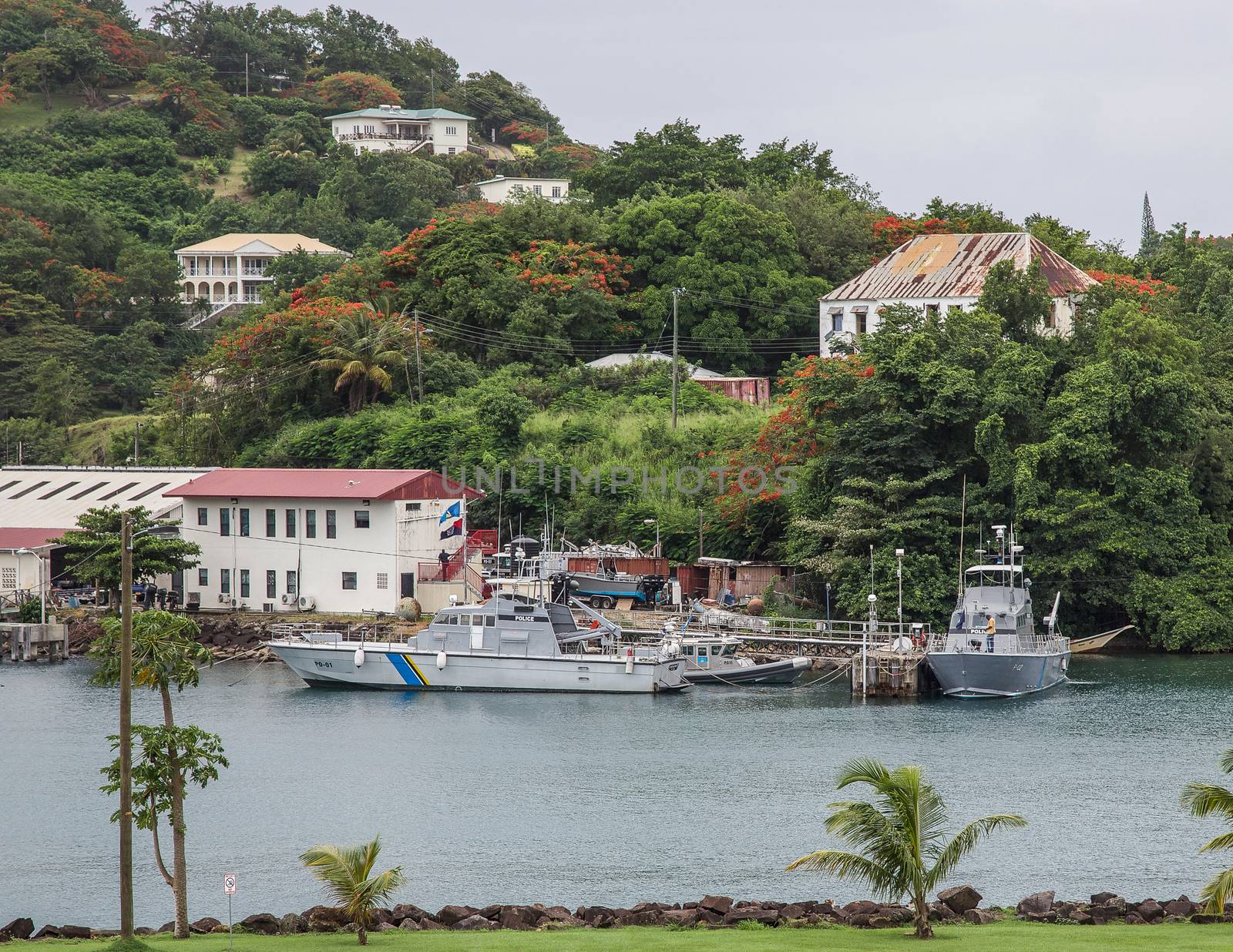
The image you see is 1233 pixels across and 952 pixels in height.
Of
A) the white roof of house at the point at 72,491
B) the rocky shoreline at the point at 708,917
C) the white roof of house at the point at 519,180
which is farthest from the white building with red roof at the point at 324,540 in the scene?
the white roof of house at the point at 519,180

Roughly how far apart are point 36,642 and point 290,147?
68192 mm

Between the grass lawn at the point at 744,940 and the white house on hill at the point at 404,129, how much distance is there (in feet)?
335

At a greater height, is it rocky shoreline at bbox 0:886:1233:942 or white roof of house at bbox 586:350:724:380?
white roof of house at bbox 586:350:724:380

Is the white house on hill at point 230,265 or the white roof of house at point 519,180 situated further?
the white roof of house at point 519,180

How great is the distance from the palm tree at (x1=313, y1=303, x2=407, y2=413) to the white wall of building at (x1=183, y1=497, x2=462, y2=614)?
11211mm

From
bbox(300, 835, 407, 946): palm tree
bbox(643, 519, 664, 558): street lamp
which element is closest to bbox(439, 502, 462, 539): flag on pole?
bbox(643, 519, 664, 558): street lamp

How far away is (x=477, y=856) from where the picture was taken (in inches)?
1164

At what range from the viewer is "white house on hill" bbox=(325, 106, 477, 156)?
397 ft

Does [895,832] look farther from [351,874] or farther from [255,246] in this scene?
[255,246]

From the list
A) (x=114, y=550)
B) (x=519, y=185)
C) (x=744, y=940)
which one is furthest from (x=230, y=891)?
(x=519, y=185)

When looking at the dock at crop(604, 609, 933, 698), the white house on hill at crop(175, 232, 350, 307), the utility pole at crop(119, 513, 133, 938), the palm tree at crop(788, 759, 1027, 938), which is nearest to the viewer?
the utility pole at crop(119, 513, 133, 938)

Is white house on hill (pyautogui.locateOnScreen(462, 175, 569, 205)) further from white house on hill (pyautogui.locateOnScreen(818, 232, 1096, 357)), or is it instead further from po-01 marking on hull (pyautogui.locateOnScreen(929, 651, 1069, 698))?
po-01 marking on hull (pyautogui.locateOnScreen(929, 651, 1069, 698))

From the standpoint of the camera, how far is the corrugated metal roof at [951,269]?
62344 millimetres

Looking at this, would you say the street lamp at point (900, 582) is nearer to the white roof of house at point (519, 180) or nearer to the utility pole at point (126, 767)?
the utility pole at point (126, 767)
